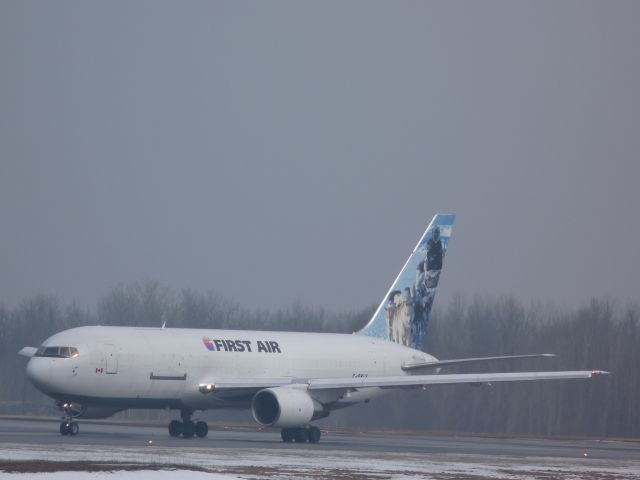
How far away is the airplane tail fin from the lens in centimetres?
5669

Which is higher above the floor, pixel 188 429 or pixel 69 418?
pixel 69 418

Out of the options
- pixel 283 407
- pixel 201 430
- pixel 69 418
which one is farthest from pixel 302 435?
pixel 69 418

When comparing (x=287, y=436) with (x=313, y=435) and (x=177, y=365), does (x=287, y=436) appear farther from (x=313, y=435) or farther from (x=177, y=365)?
(x=177, y=365)

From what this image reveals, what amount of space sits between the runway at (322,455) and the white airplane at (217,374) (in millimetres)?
1275

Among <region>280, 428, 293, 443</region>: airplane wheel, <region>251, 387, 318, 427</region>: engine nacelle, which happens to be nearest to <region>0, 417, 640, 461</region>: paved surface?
<region>280, 428, 293, 443</region>: airplane wheel

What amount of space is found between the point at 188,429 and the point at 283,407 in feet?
14.2

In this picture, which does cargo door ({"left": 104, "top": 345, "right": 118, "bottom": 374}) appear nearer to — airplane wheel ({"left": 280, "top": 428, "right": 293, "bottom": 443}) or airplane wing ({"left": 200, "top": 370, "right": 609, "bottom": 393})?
airplane wing ({"left": 200, "top": 370, "right": 609, "bottom": 393})

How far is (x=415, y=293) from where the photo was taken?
5719cm

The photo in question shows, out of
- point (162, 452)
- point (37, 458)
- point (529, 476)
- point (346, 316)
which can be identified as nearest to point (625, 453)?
point (529, 476)

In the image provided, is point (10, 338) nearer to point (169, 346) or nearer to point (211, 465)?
point (169, 346)

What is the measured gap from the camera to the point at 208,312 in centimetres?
10350

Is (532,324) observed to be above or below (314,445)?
above

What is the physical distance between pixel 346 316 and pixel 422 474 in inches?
2866

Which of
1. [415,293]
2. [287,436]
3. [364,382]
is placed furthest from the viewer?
[415,293]
